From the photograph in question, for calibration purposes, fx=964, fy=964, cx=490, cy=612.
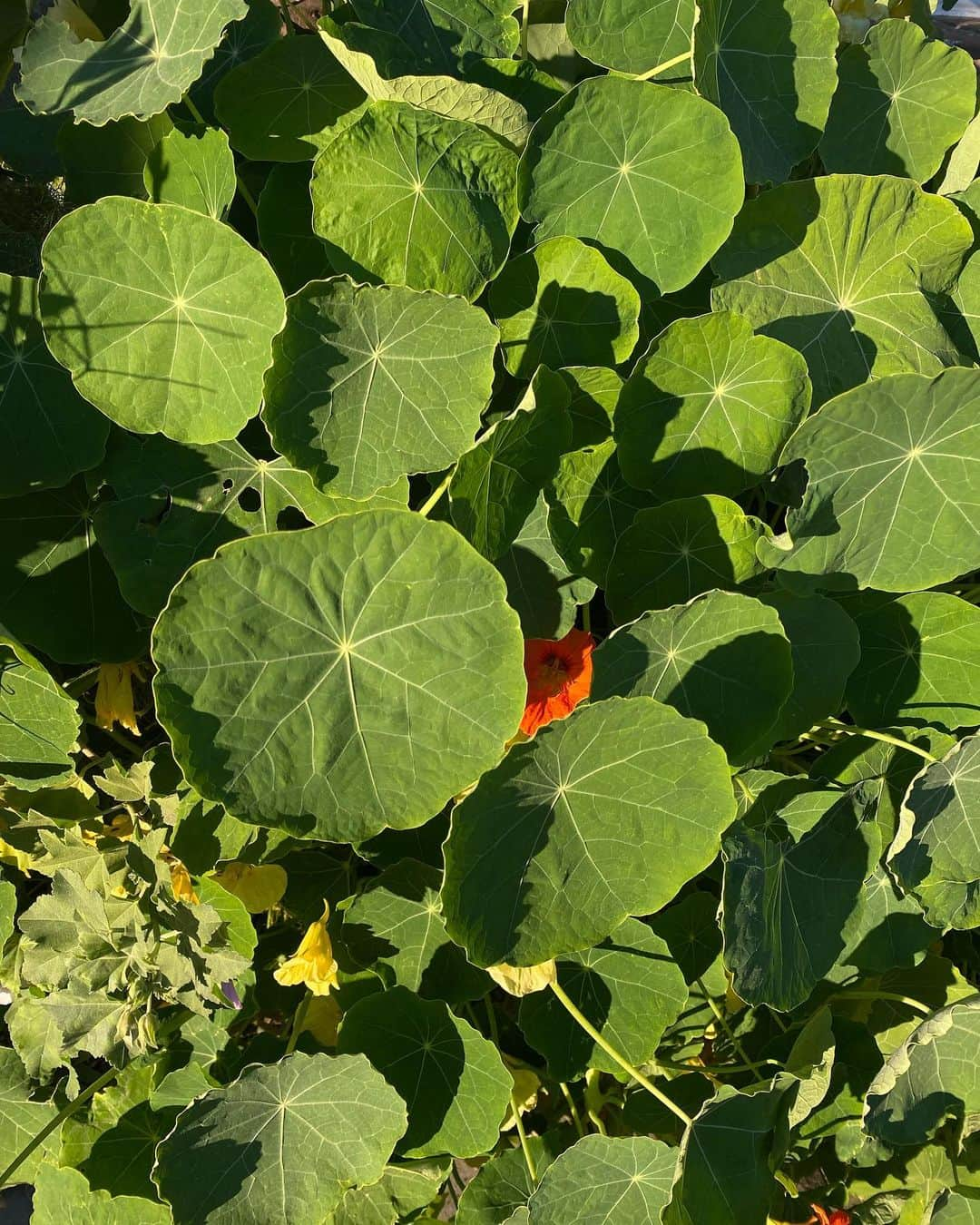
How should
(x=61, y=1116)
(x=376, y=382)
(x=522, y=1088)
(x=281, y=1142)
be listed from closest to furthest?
(x=376, y=382) → (x=281, y=1142) → (x=61, y=1116) → (x=522, y=1088)

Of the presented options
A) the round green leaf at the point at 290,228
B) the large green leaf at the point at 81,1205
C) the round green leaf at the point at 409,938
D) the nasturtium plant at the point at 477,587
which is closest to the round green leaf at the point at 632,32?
the nasturtium plant at the point at 477,587

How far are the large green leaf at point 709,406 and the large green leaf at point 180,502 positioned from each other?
428mm

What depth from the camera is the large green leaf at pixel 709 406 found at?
50.6 inches

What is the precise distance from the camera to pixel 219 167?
124cm

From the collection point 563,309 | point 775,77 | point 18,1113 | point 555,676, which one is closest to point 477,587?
point 555,676

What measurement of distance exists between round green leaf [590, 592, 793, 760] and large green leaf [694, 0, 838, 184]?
2.09 feet

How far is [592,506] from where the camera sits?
52.3 inches

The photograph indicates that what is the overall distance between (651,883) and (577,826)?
0.11 m

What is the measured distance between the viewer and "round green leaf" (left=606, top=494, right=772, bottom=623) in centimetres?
128

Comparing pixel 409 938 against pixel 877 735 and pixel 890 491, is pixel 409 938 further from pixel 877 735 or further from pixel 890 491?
pixel 890 491

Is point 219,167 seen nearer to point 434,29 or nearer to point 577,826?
point 434,29

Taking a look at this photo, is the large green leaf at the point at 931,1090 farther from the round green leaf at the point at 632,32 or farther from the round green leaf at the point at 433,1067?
the round green leaf at the point at 632,32

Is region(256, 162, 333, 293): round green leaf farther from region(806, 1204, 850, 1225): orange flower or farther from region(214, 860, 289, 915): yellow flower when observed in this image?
region(806, 1204, 850, 1225): orange flower

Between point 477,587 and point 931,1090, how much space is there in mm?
1063
